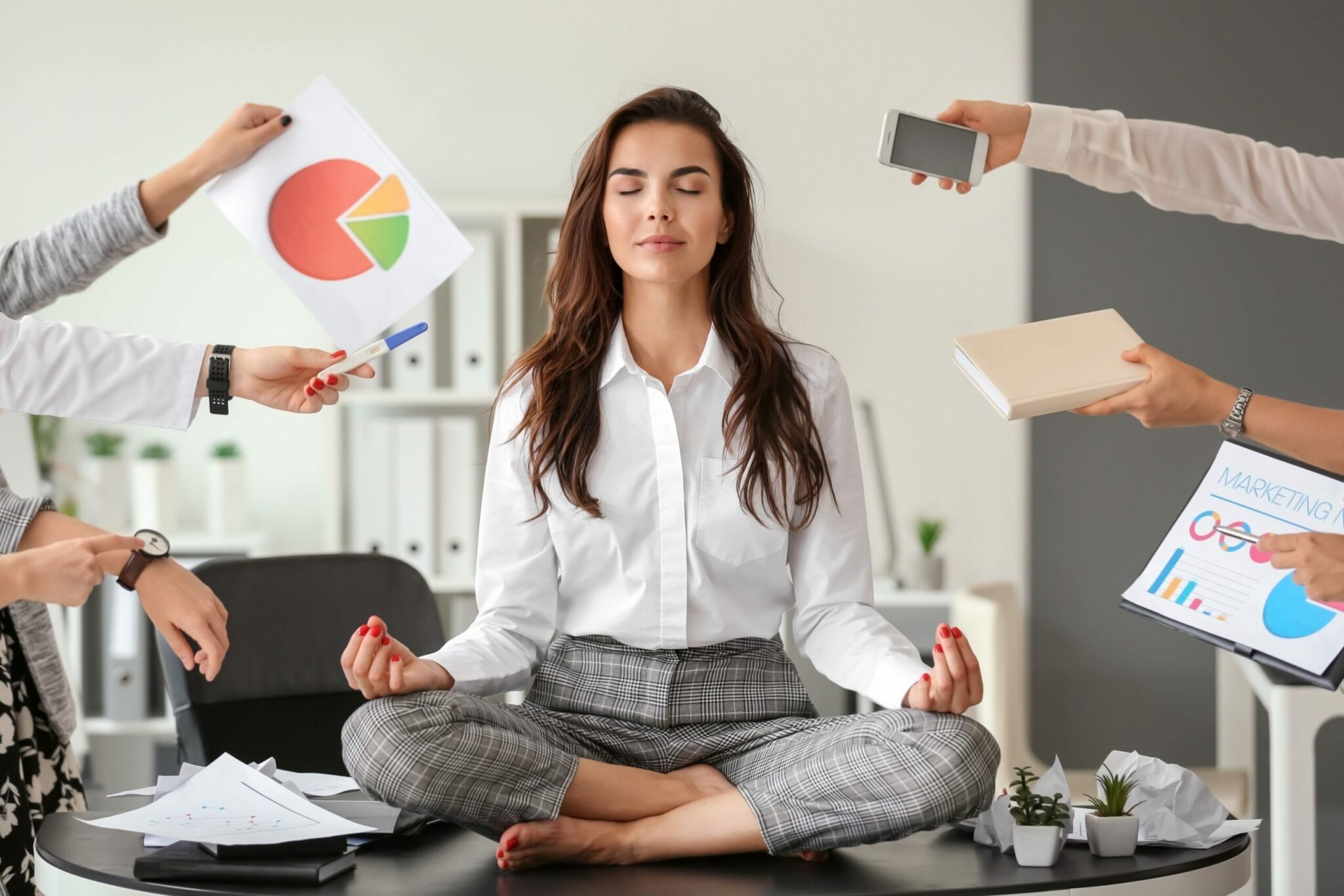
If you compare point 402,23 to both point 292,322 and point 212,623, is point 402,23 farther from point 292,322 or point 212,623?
point 212,623

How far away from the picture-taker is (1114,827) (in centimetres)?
135

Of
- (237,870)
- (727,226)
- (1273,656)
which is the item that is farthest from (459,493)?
(1273,656)

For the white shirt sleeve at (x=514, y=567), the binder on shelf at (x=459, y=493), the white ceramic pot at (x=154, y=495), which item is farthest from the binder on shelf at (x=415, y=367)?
the white shirt sleeve at (x=514, y=567)

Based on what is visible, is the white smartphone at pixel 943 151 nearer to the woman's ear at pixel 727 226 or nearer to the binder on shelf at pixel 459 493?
the woman's ear at pixel 727 226

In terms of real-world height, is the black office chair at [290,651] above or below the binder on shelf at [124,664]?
above

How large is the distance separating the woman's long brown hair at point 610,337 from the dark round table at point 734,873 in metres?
0.50

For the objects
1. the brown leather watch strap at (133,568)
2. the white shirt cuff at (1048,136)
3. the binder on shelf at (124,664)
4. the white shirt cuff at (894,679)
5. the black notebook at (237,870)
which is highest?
the white shirt cuff at (1048,136)

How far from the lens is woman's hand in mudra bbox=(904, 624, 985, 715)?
4.55ft

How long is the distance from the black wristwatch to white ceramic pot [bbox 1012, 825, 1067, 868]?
3.40 ft

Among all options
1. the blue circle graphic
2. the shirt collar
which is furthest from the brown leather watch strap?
the blue circle graphic

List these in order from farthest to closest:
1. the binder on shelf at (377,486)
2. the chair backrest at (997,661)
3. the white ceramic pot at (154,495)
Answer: the white ceramic pot at (154,495), the binder on shelf at (377,486), the chair backrest at (997,661)

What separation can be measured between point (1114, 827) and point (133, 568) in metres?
1.08

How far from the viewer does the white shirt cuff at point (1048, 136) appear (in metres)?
1.81

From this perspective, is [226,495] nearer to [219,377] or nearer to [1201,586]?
[219,377]
